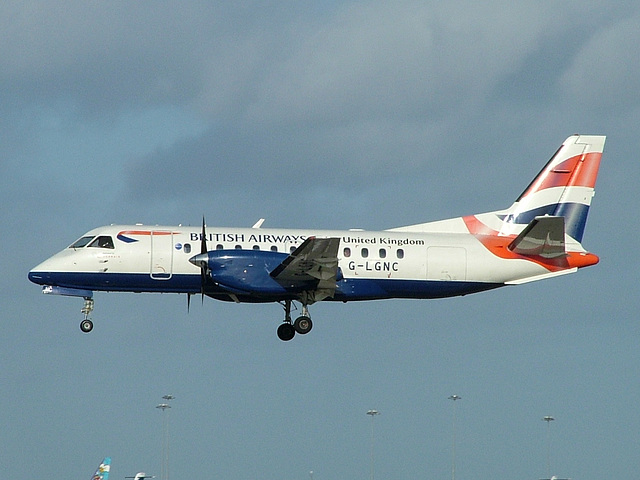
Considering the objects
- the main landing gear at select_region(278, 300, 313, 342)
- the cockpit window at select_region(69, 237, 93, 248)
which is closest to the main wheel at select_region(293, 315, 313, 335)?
the main landing gear at select_region(278, 300, 313, 342)

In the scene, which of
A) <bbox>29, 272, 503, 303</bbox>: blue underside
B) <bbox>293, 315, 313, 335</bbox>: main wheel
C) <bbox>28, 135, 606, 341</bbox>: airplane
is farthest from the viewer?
<bbox>293, 315, 313, 335</bbox>: main wheel

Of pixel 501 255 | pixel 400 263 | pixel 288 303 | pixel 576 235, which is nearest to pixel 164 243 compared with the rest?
pixel 288 303

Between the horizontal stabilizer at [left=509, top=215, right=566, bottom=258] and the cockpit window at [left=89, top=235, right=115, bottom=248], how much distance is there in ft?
35.5

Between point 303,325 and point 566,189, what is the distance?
345 inches

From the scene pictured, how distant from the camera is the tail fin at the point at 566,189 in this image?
3431 centimetres

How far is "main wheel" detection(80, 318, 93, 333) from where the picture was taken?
105 feet

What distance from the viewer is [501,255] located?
33.2m

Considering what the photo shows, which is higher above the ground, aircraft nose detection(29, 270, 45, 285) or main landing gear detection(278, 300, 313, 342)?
aircraft nose detection(29, 270, 45, 285)

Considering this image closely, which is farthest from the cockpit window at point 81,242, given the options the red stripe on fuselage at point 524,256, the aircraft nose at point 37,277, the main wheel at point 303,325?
the red stripe on fuselage at point 524,256

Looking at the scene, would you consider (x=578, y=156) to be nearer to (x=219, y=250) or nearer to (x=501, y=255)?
(x=501, y=255)

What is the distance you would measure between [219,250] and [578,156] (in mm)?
11146

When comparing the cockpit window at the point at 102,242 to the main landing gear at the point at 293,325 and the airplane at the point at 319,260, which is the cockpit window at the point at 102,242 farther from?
the main landing gear at the point at 293,325

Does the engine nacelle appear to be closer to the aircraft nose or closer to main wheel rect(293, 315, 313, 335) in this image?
main wheel rect(293, 315, 313, 335)

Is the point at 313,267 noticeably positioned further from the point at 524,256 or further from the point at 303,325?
the point at 524,256
